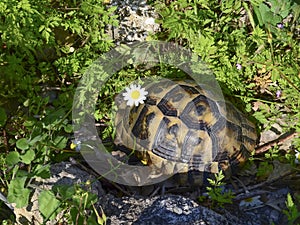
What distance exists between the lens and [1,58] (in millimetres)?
3807

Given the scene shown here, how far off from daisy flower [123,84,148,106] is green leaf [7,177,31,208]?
122 cm

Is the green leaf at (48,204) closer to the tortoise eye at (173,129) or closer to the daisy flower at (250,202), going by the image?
the tortoise eye at (173,129)

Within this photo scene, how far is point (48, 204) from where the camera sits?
109 inches

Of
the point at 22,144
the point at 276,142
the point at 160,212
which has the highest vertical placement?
the point at 22,144

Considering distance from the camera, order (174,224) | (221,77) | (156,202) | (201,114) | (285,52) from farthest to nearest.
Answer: (285,52) < (221,77) < (201,114) < (156,202) < (174,224)

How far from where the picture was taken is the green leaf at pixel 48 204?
9.09ft

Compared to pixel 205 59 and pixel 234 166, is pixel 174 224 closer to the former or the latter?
pixel 234 166

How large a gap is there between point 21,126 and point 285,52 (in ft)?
7.30

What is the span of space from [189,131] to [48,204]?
1.28 m

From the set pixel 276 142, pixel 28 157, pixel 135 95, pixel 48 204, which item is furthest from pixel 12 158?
pixel 276 142

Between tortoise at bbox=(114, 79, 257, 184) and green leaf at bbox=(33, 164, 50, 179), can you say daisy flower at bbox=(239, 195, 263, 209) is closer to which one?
tortoise at bbox=(114, 79, 257, 184)

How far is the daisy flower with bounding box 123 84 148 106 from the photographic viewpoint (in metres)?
3.87

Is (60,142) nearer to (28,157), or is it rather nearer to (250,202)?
A: (28,157)

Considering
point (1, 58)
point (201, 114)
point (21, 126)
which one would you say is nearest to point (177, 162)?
point (201, 114)
